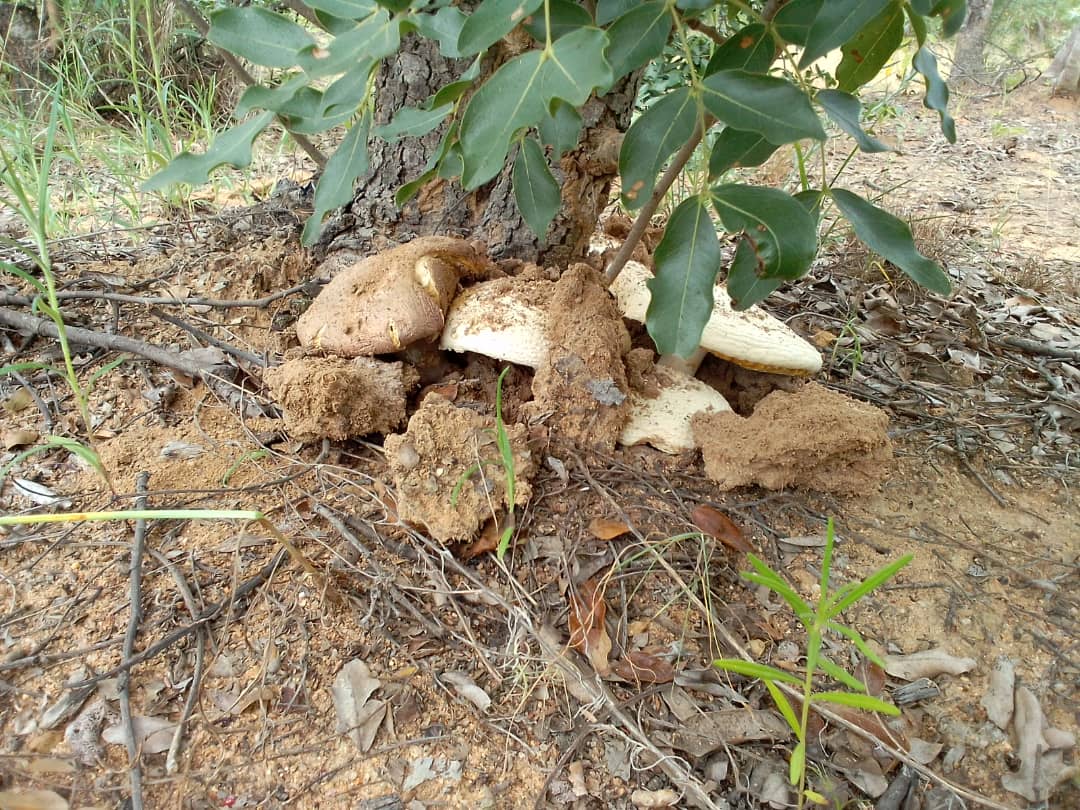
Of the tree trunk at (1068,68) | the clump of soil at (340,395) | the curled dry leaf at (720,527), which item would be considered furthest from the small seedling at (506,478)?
the tree trunk at (1068,68)

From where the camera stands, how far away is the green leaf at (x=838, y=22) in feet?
3.33

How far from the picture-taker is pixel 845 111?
3.71 ft

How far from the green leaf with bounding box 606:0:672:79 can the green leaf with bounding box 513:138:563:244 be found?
1.16 ft

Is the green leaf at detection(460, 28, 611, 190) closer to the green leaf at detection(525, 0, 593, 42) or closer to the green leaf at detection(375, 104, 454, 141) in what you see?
the green leaf at detection(525, 0, 593, 42)

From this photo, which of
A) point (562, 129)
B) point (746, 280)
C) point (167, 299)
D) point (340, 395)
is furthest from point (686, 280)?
point (167, 299)

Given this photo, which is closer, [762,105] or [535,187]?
[762,105]

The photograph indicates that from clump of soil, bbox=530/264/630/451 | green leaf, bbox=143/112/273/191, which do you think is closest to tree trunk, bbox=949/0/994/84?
clump of soil, bbox=530/264/630/451

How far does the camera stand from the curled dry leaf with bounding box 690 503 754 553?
4.87 feet

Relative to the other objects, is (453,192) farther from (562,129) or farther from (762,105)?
(762,105)

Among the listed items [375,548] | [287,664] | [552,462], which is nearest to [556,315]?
[552,462]

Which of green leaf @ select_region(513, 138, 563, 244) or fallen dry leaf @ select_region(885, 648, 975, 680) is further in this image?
green leaf @ select_region(513, 138, 563, 244)

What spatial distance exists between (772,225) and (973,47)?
7.02 meters

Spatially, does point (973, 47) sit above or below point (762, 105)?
below

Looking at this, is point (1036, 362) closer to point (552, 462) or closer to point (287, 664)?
point (552, 462)
